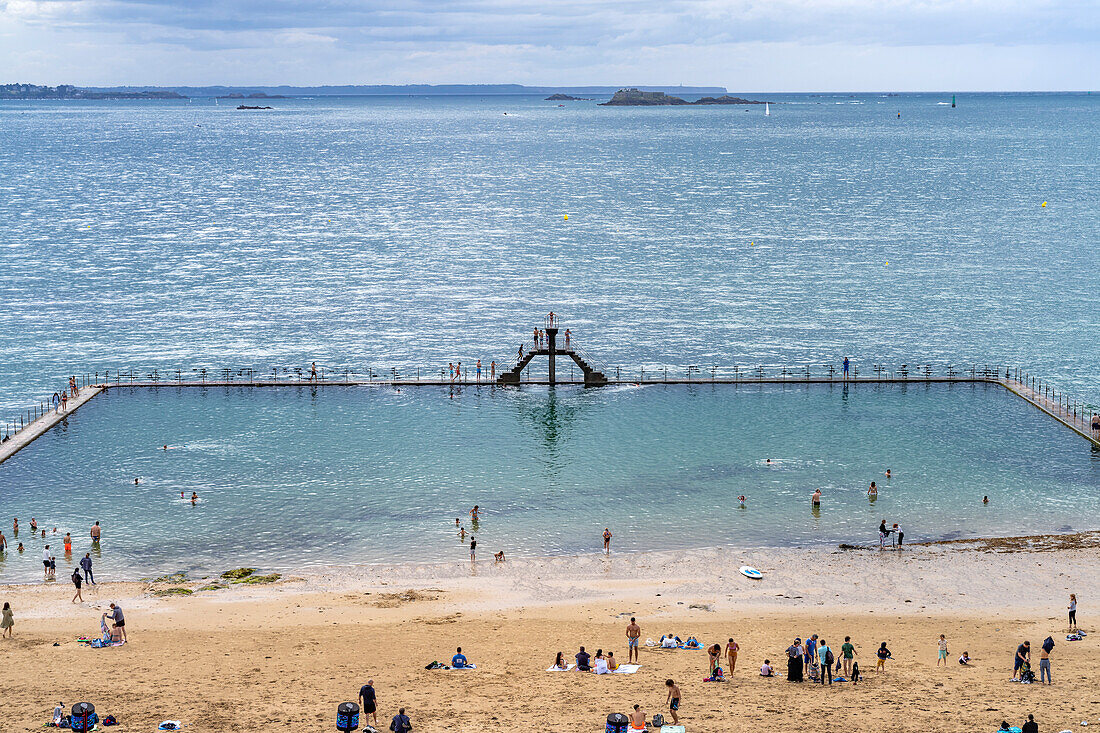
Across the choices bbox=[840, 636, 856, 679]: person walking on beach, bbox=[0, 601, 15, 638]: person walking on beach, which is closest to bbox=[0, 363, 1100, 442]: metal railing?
bbox=[0, 601, 15, 638]: person walking on beach

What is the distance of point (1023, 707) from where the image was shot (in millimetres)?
33344

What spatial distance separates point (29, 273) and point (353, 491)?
3114 inches

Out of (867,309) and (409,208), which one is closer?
(867,309)

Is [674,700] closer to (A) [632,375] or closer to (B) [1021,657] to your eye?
(B) [1021,657]

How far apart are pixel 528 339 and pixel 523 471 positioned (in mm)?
30696

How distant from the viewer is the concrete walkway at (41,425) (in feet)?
211

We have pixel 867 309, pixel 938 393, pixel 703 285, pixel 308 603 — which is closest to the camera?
pixel 308 603

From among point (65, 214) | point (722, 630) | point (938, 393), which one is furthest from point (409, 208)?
point (722, 630)

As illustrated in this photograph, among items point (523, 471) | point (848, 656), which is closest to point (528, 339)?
point (523, 471)

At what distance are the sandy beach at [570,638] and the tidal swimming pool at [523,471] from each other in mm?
3275

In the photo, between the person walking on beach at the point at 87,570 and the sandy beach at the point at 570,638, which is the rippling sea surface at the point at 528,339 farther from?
the sandy beach at the point at 570,638

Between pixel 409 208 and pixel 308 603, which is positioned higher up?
pixel 409 208

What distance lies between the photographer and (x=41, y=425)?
68.4 meters

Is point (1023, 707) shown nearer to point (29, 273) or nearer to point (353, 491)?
point (353, 491)
